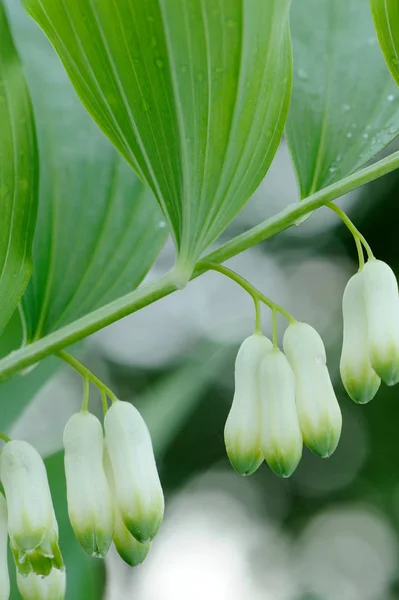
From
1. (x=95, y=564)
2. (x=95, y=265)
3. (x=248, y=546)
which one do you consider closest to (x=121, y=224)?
(x=95, y=265)

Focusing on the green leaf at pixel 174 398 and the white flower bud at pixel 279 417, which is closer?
the white flower bud at pixel 279 417

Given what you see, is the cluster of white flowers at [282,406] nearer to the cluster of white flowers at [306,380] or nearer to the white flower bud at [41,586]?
the cluster of white flowers at [306,380]

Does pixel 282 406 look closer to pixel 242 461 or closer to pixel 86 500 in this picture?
pixel 242 461

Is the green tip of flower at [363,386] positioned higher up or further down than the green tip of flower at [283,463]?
higher up

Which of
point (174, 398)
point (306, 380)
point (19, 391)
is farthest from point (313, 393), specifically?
point (174, 398)

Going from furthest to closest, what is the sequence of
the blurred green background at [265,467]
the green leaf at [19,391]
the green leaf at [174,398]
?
the blurred green background at [265,467] → the green leaf at [174,398] → the green leaf at [19,391]

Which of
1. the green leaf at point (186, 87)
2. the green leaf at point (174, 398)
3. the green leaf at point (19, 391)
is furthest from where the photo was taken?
the green leaf at point (174, 398)

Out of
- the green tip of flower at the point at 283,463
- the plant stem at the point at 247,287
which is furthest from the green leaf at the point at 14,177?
the green tip of flower at the point at 283,463

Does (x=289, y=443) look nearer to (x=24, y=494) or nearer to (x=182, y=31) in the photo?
(x=24, y=494)
